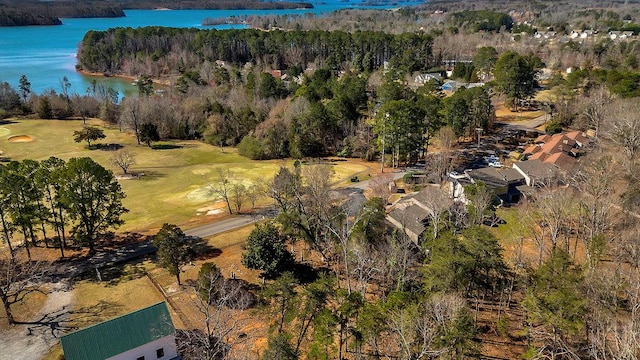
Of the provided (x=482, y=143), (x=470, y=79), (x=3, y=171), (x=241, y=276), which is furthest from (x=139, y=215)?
(x=470, y=79)

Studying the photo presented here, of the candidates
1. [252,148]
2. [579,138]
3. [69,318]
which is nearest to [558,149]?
[579,138]

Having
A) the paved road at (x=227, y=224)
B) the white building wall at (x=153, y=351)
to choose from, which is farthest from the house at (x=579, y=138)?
the white building wall at (x=153, y=351)

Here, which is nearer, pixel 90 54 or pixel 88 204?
pixel 88 204

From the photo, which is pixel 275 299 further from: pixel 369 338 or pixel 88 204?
pixel 88 204

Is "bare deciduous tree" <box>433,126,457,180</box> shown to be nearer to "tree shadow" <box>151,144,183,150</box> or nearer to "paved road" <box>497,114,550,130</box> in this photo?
"paved road" <box>497,114,550,130</box>

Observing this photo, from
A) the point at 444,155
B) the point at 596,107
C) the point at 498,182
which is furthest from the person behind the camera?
the point at 596,107

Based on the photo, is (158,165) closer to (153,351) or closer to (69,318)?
(69,318)
